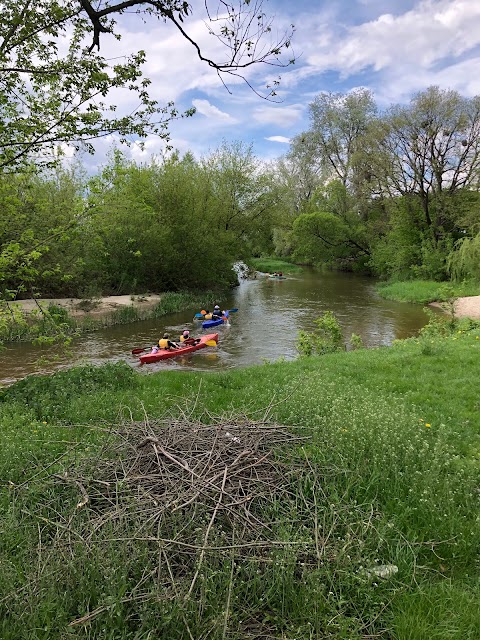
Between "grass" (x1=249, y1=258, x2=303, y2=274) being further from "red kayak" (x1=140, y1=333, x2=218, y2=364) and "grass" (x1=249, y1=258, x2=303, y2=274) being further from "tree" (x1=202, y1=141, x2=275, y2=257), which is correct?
"red kayak" (x1=140, y1=333, x2=218, y2=364)

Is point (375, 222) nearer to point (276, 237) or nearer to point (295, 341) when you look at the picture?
point (276, 237)

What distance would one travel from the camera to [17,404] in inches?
285

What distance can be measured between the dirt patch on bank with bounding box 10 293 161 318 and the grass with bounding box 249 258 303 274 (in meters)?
22.6

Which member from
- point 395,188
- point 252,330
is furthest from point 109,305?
point 395,188

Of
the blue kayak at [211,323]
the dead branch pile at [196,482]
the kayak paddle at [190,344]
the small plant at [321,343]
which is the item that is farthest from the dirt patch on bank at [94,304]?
the dead branch pile at [196,482]

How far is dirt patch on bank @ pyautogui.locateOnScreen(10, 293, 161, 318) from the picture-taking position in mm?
19203

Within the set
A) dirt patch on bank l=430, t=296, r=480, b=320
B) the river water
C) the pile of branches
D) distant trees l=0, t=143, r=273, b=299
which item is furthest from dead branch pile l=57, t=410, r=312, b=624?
dirt patch on bank l=430, t=296, r=480, b=320

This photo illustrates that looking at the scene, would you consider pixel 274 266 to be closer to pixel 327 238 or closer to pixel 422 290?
pixel 327 238

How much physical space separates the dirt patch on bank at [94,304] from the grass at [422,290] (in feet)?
47.6

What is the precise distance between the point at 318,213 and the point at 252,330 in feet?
80.3

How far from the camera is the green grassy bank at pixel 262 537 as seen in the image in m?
2.78

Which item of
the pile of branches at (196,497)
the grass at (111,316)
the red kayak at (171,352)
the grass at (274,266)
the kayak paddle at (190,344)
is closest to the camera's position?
the pile of branches at (196,497)

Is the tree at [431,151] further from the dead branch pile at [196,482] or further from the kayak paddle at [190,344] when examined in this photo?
the dead branch pile at [196,482]

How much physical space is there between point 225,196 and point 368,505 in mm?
30440
